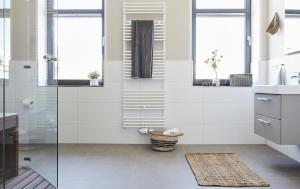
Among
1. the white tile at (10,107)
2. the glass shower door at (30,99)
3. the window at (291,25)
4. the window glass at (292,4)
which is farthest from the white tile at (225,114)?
the white tile at (10,107)

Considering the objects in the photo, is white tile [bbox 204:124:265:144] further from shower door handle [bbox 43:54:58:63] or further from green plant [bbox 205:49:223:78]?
shower door handle [bbox 43:54:58:63]

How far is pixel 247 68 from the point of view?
13.8 feet

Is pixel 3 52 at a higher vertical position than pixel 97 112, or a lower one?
higher

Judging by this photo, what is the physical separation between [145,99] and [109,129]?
2.12 feet

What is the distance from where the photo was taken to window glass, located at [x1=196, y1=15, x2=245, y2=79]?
421cm

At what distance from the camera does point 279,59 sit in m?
3.53

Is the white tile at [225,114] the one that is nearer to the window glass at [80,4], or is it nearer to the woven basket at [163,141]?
the woven basket at [163,141]

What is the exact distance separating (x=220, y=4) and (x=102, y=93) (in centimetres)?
212

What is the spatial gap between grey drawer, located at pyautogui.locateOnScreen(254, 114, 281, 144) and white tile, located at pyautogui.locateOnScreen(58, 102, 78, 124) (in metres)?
2.34

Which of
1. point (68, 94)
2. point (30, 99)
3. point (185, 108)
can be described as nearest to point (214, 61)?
point (185, 108)

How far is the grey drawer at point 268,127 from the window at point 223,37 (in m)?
1.30

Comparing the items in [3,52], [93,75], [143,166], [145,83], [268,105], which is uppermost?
[3,52]

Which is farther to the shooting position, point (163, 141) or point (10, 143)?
point (163, 141)

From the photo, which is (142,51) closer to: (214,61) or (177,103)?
(177,103)
